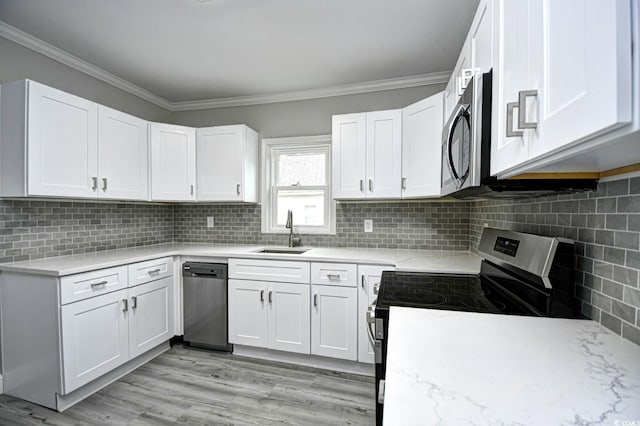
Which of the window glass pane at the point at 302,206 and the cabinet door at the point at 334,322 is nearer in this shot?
the cabinet door at the point at 334,322

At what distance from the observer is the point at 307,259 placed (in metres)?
2.44

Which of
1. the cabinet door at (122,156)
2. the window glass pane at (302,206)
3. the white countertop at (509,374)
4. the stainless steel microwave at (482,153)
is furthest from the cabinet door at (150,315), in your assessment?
the stainless steel microwave at (482,153)

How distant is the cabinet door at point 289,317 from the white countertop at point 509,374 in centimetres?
155

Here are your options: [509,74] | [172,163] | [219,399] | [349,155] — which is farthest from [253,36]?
[219,399]

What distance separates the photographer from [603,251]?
968 millimetres

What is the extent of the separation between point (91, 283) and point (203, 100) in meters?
2.26

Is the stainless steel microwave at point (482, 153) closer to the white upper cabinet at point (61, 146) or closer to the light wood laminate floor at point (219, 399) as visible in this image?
the light wood laminate floor at point (219, 399)

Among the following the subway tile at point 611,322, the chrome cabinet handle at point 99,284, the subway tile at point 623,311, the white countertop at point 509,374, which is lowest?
the chrome cabinet handle at point 99,284

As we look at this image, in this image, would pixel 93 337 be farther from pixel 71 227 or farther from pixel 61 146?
pixel 61 146

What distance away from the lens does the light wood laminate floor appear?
1.83 metres

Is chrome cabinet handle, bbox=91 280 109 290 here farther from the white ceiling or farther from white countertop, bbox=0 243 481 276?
the white ceiling

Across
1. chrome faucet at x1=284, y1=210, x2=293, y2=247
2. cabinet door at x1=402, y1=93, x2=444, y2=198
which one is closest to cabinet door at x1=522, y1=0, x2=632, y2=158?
cabinet door at x1=402, y1=93, x2=444, y2=198

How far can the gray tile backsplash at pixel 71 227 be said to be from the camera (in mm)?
2074

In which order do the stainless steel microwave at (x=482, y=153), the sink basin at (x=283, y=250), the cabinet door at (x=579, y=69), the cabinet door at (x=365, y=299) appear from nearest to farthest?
the cabinet door at (x=579, y=69), the stainless steel microwave at (x=482, y=153), the cabinet door at (x=365, y=299), the sink basin at (x=283, y=250)
